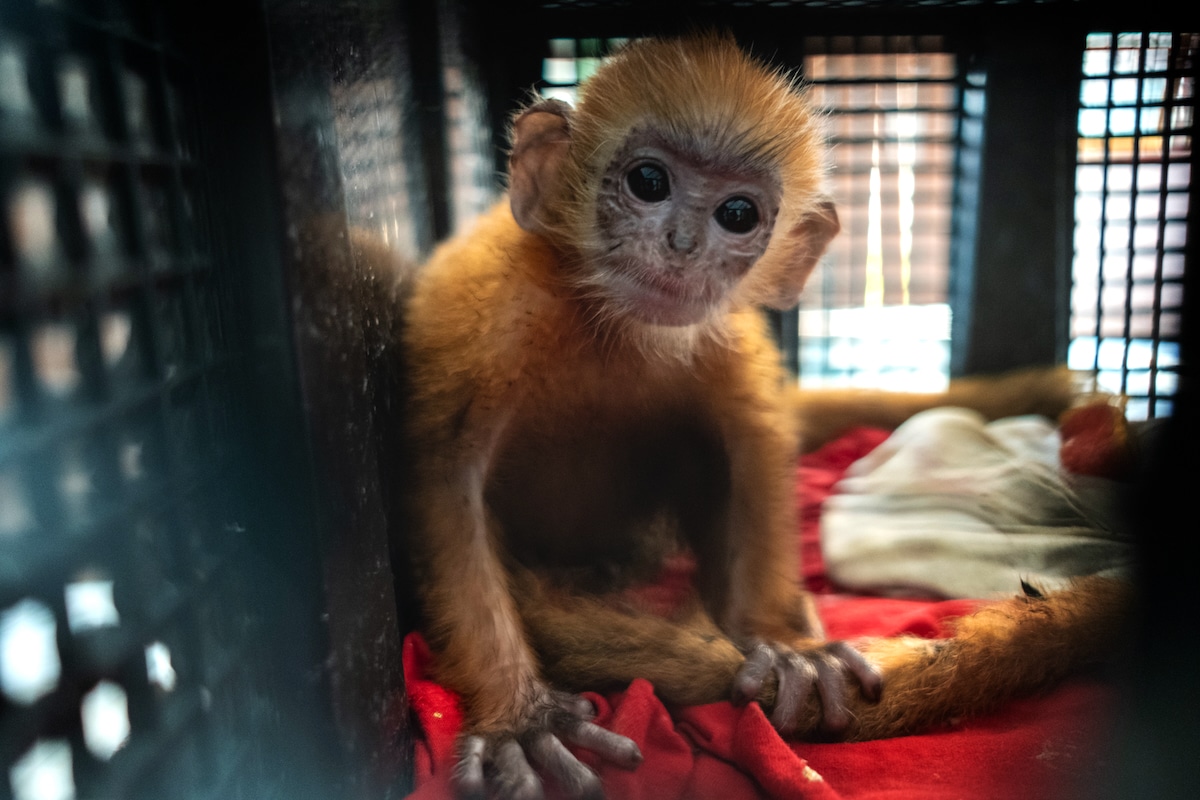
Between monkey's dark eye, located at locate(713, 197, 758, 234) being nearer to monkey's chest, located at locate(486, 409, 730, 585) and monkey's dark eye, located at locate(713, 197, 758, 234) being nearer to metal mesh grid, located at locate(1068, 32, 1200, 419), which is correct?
monkey's chest, located at locate(486, 409, 730, 585)

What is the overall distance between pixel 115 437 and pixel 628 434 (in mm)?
1059

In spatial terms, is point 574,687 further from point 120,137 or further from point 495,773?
point 120,137

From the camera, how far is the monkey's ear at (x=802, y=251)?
1.68 meters

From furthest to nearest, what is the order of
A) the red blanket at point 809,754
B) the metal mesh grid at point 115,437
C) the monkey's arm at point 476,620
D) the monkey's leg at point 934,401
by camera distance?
1. the monkey's leg at point 934,401
2. the monkey's arm at point 476,620
3. the red blanket at point 809,754
4. the metal mesh grid at point 115,437

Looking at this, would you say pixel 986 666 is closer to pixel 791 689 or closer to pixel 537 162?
pixel 791 689

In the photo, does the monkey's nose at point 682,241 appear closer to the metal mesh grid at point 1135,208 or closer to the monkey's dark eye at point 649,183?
the monkey's dark eye at point 649,183

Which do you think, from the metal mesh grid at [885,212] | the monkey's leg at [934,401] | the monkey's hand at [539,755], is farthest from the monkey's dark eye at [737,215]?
the monkey's hand at [539,755]

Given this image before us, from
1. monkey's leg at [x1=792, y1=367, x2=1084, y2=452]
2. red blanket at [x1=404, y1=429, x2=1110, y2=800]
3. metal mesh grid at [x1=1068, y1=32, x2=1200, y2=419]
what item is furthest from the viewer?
monkey's leg at [x1=792, y1=367, x2=1084, y2=452]

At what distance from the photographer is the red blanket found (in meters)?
1.18

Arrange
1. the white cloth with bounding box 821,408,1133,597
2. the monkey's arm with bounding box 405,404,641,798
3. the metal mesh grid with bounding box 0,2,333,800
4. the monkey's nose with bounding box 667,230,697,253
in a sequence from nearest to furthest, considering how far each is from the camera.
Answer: the metal mesh grid with bounding box 0,2,333,800 < the monkey's arm with bounding box 405,404,641,798 < the monkey's nose with bounding box 667,230,697,253 < the white cloth with bounding box 821,408,1133,597

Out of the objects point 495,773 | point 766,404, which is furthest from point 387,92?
point 495,773

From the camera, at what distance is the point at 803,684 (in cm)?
145

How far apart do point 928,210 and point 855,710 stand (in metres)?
0.96

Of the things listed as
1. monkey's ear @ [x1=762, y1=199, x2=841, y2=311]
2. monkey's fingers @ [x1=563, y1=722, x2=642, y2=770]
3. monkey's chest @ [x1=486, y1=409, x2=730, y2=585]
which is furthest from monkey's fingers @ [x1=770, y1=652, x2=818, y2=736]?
monkey's ear @ [x1=762, y1=199, x2=841, y2=311]
